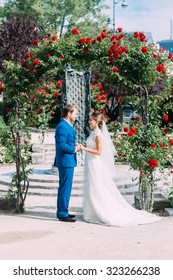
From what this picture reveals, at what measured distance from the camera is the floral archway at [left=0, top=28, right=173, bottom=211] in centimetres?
1000

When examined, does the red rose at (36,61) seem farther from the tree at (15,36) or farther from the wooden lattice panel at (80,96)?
the tree at (15,36)

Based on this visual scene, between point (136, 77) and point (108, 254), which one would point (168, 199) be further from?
point (108, 254)

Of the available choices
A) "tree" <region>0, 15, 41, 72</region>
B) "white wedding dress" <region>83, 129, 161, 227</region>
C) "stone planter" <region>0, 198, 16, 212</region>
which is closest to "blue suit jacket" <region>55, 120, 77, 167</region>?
"white wedding dress" <region>83, 129, 161, 227</region>

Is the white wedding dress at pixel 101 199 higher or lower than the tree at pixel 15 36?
lower

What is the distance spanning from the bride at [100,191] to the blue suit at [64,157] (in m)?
0.36

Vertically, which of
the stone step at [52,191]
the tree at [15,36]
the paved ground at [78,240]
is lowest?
the paved ground at [78,240]

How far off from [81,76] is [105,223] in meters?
6.73

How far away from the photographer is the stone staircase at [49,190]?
11.0m

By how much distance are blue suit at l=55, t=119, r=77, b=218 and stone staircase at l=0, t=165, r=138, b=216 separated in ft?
3.61

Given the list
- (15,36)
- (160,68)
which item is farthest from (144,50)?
(15,36)

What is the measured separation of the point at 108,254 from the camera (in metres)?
7.20

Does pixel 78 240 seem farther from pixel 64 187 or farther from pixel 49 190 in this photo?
pixel 49 190
